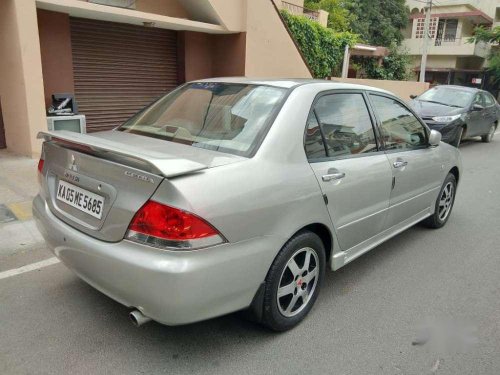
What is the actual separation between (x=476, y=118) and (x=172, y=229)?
449 inches

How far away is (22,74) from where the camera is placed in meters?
6.95

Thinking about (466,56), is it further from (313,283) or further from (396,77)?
(313,283)

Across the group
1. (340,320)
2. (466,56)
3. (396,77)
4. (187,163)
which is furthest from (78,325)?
(466,56)

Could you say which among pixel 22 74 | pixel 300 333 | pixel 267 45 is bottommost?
pixel 300 333

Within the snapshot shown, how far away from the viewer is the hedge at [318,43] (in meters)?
13.7

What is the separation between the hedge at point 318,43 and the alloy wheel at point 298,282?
11.2 m

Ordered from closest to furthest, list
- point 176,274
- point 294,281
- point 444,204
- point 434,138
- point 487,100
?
1. point 176,274
2. point 294,281
3. point 434,138
4. point 444,204
5. point 487,100

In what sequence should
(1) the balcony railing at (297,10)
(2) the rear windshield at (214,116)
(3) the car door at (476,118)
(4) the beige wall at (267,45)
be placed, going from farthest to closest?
1. (1) the balcony railing at (297,10)
2. (3) the car door at (476,118)
3. (4) the beige wall at (267,45)
4. (2) the rear windshield at (214,116)

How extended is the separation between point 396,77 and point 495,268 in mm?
21666

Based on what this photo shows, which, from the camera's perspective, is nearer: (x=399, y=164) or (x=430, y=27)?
(x=399, y=164)

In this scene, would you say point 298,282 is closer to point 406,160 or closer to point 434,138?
point 406,160

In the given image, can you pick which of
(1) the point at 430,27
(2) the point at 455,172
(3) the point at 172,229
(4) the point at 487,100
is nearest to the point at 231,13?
(2) the point at 455,172

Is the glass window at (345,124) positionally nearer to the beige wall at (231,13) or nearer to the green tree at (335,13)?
the beige wall at (231,13)

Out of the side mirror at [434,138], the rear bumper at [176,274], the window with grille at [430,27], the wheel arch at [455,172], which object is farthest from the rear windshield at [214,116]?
the window with grille at [430,27]
